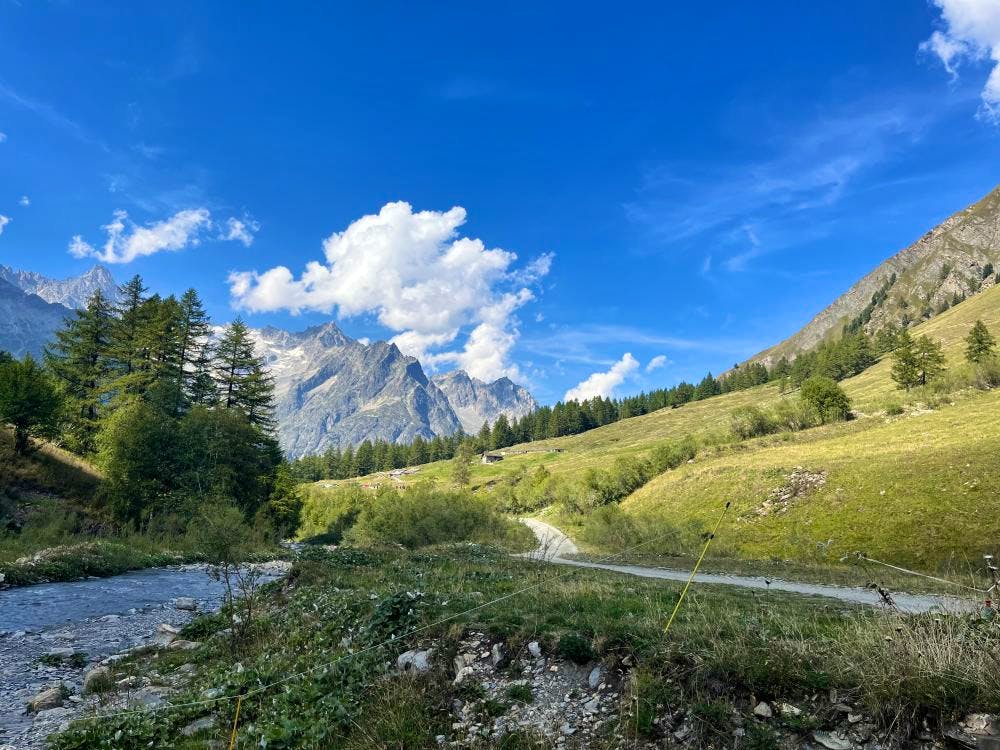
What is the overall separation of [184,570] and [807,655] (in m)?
36.9

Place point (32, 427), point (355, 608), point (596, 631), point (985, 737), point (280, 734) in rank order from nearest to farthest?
point (985, 737), point (280, 734), point (596, 631), point (355, 608), point (32, 427)

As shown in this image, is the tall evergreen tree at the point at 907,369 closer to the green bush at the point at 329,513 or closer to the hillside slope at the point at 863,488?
the hillside slope at the point at 863,488

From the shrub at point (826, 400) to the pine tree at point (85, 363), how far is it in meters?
101

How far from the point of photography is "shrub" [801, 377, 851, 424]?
273 feet

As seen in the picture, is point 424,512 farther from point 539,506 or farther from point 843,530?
point 539,506

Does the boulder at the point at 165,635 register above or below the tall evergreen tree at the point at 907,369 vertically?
below

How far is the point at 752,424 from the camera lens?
3546 inches

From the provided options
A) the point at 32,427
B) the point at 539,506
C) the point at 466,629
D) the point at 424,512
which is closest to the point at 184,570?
the point at 32,427

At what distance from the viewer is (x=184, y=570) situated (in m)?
32.3

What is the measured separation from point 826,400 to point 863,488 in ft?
147

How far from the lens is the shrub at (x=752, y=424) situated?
8906 centimetres

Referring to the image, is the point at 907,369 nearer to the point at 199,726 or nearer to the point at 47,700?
the point at 199,726

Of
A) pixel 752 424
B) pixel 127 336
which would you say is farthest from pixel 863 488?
pixel 127 336

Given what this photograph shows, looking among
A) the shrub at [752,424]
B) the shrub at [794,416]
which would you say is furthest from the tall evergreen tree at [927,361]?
the shrub at [752,424]
